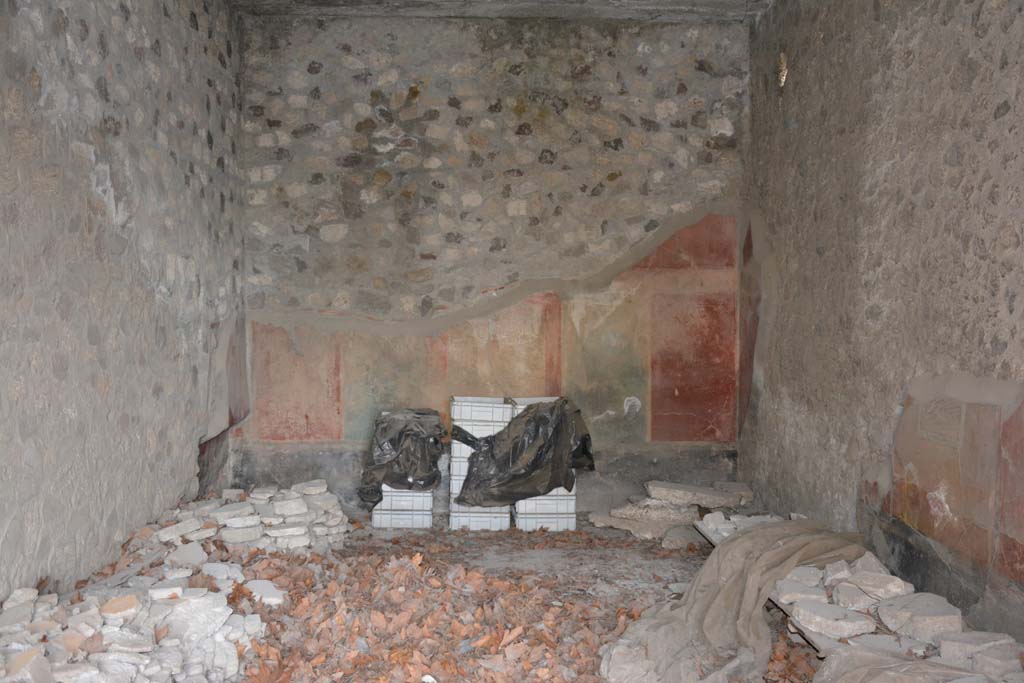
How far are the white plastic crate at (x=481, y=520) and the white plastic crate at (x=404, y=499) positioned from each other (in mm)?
197

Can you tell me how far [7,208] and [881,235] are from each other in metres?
3.56

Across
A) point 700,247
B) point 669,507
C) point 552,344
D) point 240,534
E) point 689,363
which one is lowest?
point 669,507

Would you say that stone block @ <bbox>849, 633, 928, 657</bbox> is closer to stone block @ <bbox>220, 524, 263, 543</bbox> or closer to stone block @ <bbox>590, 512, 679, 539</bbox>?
stone block @ <bbox>590, 512, 679, 539</bbox>

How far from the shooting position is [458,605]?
381 centimetres

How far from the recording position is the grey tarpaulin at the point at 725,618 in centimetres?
315

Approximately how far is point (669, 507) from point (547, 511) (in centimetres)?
76

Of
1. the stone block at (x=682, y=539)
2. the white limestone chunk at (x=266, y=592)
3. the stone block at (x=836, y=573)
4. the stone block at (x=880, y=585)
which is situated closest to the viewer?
the stone block at (x=880, y=585)

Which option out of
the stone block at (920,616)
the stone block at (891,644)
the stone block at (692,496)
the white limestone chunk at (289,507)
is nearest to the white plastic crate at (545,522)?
the stone block at (692,496)

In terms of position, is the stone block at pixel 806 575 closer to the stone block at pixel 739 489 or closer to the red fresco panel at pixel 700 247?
the stone block at pixel 739 489

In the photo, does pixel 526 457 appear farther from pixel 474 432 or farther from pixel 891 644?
pixel 891 644

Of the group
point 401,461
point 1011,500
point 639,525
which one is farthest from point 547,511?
point 1011,500

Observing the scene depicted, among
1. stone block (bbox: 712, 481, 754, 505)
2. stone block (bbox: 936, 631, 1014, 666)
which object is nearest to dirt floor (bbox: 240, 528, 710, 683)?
stone block (bbox: 712, 481, 754, 505)

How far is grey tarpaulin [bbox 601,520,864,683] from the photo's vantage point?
315 cm

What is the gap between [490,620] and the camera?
3654 millimetres
